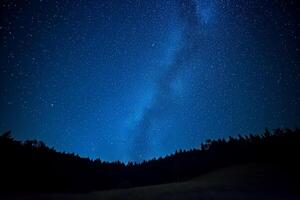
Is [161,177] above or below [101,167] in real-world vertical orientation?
below

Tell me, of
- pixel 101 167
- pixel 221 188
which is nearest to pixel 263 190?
pixel 221 188

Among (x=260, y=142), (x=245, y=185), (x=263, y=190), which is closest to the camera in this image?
(x=263, y=190)

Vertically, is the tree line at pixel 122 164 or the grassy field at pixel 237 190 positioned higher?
the tree line at pixel 122 164

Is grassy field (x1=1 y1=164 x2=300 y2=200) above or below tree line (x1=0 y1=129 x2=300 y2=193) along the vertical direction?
below

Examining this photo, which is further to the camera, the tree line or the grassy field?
the tree line

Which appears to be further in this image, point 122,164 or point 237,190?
point 122,164

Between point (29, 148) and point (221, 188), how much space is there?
39.8 ft

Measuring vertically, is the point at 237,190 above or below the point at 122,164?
below

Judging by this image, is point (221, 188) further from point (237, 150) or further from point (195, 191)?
point (237, 150)

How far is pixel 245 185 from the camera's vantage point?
9828 millimetres

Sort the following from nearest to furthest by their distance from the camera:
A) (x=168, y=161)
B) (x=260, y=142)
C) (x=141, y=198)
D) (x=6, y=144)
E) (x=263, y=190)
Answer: (x=141, y=198)
(x=263, y=190)
(x=6, y=144)
(x=260, y=142)
(x=168, y=161)

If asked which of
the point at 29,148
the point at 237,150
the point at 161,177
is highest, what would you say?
the point at 29,148

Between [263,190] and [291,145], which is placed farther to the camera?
[291,145]

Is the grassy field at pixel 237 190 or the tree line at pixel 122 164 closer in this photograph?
the grassy field at pixel 237 190
